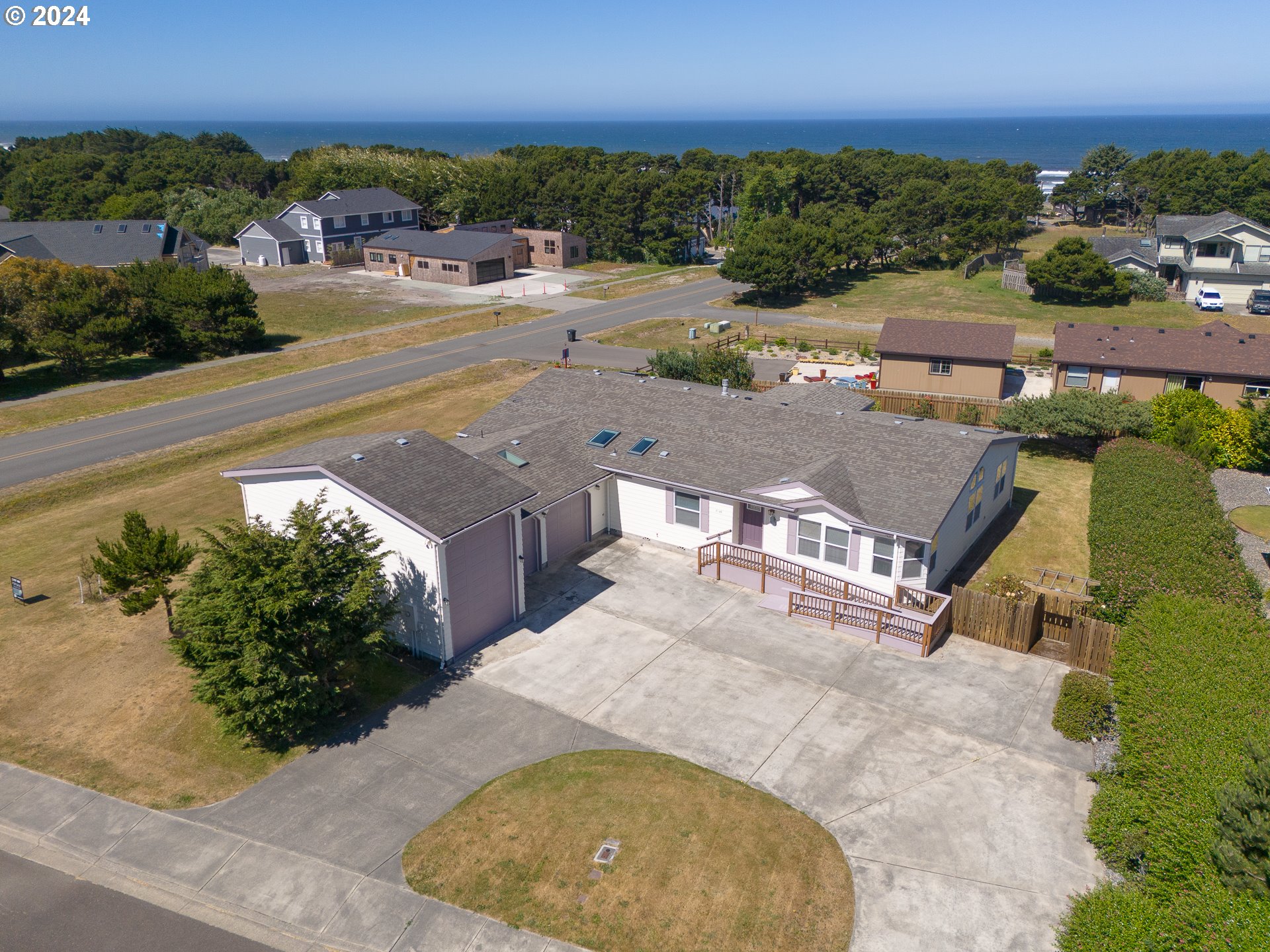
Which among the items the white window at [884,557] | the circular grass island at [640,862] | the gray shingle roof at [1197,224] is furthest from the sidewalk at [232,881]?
the gray shingle roof at [1197,224]

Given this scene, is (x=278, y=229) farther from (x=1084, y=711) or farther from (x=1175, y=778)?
(x=1175, y=778)

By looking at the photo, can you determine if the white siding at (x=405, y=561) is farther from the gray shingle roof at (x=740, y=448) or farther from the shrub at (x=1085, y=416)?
the shrub at (x=1085, y=416)

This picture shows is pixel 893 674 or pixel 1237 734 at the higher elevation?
pixel 1237 734

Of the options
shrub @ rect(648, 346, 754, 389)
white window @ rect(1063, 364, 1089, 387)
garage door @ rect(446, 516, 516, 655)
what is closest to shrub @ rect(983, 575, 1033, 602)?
garage door @ rect(446, 516, 516, 655)

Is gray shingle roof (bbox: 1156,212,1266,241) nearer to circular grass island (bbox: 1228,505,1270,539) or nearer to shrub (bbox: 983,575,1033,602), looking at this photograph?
circular grass island (bbox: 1228,505,1270,539)

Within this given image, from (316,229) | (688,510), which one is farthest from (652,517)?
(316,229)

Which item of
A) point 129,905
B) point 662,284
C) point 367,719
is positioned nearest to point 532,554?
point 367,719

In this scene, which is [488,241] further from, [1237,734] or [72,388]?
[1237,734]
